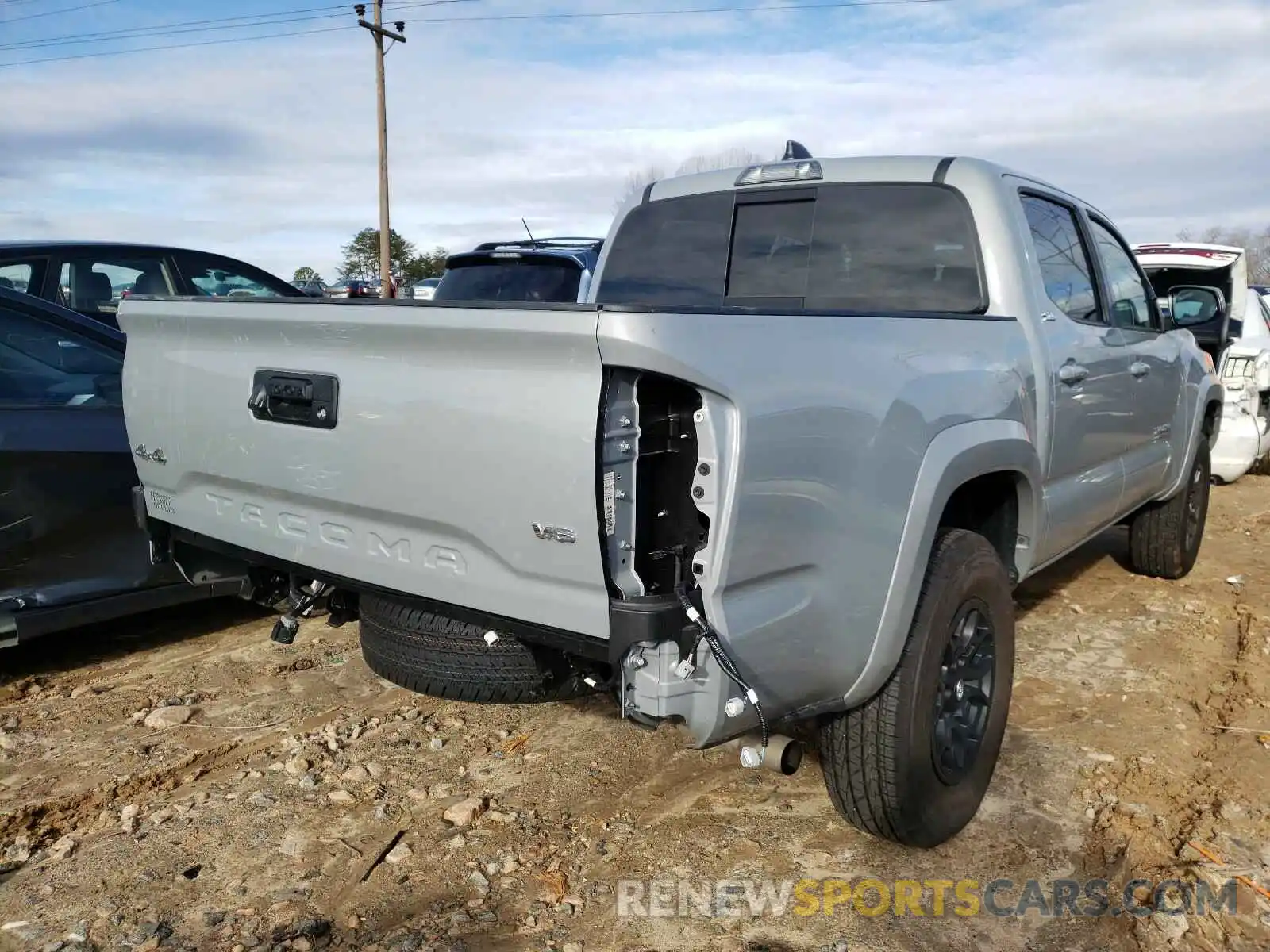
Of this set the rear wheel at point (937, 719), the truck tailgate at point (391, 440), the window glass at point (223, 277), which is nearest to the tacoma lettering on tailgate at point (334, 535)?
the truck tailgate at point (391, 440)

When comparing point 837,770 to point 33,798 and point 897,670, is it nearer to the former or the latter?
point 897,670

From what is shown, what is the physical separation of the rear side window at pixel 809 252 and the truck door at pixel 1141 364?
1.11 meters

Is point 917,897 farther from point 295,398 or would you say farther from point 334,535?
point 295,398

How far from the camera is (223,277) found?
295 inches

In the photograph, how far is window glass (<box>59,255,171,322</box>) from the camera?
6.75 meters

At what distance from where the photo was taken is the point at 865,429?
97.8 inches

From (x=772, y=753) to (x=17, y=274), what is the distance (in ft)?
19.8

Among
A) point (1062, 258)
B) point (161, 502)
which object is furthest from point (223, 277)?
point (1062, 258)

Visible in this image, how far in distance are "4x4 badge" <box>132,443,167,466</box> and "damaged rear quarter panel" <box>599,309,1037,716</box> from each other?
1.74 m

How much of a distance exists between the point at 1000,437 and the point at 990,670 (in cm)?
69

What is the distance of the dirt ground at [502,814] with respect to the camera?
2.62 meters

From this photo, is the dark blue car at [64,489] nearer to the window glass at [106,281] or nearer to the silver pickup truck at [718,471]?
the silver pickup truck at [718,471]

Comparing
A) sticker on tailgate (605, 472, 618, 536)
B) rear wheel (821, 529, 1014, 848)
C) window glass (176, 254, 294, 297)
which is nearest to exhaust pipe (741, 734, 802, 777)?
rear wheel (821, 529, 1014, 848)

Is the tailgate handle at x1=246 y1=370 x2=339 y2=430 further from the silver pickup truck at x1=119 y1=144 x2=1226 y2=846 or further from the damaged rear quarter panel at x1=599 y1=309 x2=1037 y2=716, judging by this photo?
the damaged rear quarter panel at x1=599 y1=309 x2=1037 y2=716
